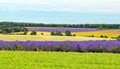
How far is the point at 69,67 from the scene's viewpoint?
14.3 m

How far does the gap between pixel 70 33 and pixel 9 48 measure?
2283 cm

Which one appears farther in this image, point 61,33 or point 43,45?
point 61,33

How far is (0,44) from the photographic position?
2628 centimetres

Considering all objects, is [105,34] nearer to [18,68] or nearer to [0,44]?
[0,44]

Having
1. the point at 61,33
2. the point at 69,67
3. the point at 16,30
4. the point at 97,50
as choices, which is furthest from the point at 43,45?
the point at 16,30

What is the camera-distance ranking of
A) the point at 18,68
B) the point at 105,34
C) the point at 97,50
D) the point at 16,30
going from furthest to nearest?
the point at 16,30 → the point at 105,34 → the point at 97,50 → the point at 18,68

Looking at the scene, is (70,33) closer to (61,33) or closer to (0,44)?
(61,33)

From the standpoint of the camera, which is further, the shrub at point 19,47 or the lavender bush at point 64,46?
the shrub at point 19,47

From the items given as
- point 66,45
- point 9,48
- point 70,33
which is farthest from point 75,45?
point 70,33

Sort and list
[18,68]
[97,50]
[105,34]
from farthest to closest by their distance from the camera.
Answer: [105,34]
[97,50]
[18,68]

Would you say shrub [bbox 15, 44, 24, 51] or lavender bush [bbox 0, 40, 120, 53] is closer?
lavender bush [bbox 0, 40, 120, 53]

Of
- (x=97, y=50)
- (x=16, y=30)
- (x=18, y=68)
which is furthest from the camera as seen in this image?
(x=16, y=30)

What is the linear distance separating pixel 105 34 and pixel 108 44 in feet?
75.0

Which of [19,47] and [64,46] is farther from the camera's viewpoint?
[19,47]
